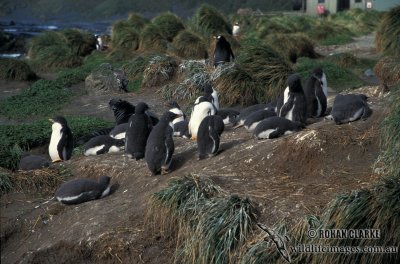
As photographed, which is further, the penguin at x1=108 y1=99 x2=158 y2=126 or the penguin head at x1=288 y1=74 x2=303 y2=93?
the penguin at x1=108 y1=99 x2=158 y2=126

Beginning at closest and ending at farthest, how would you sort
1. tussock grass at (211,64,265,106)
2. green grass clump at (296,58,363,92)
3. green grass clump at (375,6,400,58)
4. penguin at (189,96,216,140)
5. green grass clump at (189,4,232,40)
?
penguin at (189,96,216,140) → tussock grass at (211,64,265,106) → green grass clump at (296,58,363,92) → green grass clump at (375,6,400,58) → green grass clump at (189,4,232,40)

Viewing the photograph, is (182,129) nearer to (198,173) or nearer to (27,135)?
(198,173)

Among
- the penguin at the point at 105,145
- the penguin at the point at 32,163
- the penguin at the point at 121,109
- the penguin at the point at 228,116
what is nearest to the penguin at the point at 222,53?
the penguin at the point at 121,109

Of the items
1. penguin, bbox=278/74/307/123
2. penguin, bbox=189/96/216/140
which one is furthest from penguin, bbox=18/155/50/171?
penguin, bbox=278/74/307/123

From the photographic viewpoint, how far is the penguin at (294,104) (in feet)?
29.8

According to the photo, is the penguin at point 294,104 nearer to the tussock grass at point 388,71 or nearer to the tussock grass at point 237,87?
the tussock grass at point 237,87

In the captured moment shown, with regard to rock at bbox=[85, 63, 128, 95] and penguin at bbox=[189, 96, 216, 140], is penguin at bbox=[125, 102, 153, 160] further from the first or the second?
rock at bbox=[85, 63, 128, 95]

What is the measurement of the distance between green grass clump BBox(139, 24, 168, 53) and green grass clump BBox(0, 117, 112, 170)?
27.8 ft

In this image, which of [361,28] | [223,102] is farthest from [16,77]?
[361,28]

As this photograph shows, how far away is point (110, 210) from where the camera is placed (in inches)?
311

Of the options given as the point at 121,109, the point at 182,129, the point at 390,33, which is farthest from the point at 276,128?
the point at 390,33

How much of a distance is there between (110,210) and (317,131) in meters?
2.50

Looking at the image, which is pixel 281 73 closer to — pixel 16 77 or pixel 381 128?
pixel 381 128

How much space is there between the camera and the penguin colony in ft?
27.7
